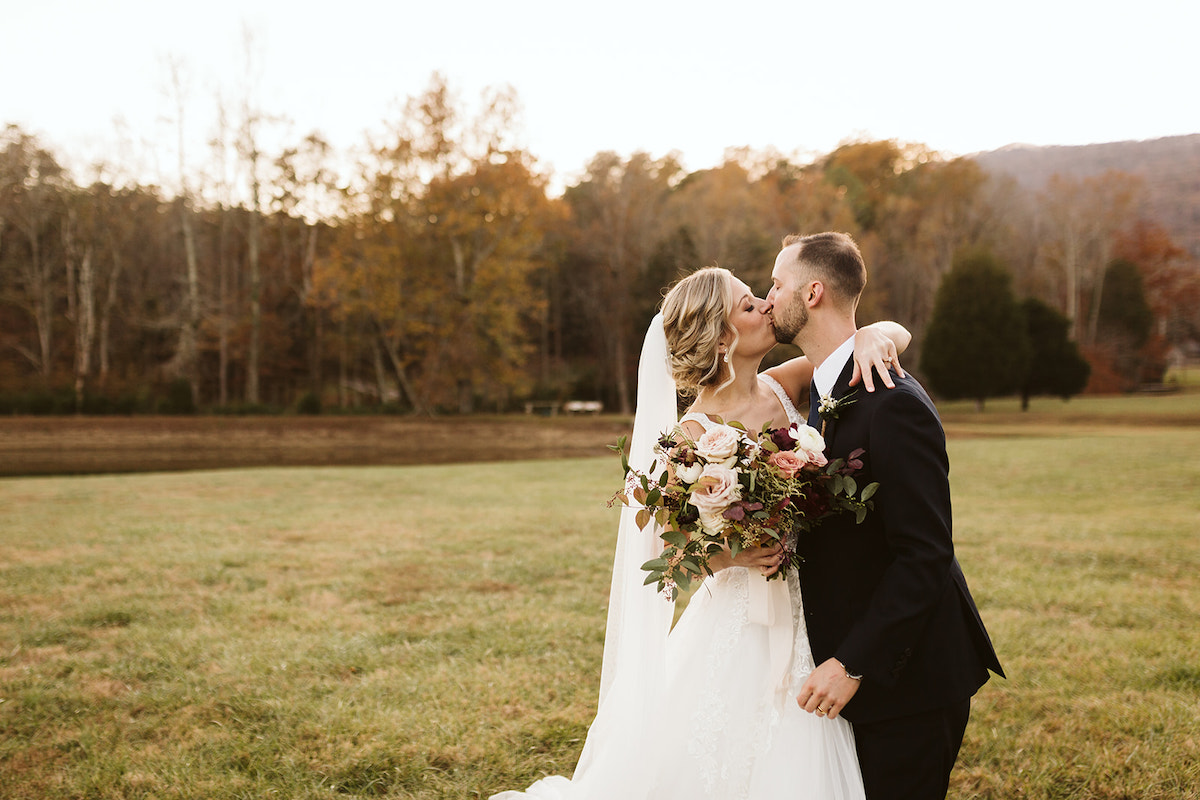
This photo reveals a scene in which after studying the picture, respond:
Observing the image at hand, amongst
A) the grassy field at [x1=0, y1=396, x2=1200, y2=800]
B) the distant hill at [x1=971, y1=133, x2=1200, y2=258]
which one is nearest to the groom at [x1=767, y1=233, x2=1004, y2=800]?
the grassy field at [x1=0, y1=396, x2=1200, y2=800]

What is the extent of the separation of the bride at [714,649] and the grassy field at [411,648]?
3.94 feet

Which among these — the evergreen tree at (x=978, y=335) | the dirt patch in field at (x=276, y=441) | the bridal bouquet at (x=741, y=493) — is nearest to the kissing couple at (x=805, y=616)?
the bridal bouquet at (x=741, y=493)

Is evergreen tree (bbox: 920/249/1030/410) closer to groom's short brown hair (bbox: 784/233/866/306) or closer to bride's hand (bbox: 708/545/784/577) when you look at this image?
groom's short brown hair (bbox: 784/233/866/306)

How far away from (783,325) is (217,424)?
32.0m

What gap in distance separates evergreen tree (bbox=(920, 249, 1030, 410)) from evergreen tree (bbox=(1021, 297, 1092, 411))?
6.07ft

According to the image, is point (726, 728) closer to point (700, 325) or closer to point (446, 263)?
point (700, 325)

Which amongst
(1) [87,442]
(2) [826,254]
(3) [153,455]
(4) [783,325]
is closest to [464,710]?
(4) [783,325]

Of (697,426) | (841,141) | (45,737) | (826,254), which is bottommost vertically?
(45,737)

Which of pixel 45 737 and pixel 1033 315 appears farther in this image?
pixel 1033 315

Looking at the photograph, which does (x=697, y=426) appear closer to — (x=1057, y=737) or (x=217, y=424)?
(x=1057, y=737)

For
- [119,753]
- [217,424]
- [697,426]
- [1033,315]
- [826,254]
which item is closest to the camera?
[826,254]

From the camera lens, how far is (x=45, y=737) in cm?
445

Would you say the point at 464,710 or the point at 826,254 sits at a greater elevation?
the point at 826,254

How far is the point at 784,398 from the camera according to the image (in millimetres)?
3508
